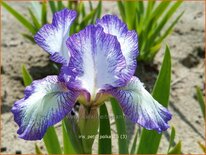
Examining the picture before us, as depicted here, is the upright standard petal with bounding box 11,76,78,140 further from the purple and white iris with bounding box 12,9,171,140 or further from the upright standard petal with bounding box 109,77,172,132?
the upright standard petal with bounding box 109,77,172,132

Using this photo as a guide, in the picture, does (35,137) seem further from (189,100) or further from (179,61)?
(179,61)

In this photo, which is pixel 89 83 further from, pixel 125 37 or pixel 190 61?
pixel 190 61

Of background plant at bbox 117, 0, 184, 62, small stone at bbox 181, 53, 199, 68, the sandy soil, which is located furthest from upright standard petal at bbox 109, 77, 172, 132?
small stone at bbox 181, 53, 199, 68

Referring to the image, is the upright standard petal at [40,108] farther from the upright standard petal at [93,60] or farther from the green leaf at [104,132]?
the green leaf at [104,132]

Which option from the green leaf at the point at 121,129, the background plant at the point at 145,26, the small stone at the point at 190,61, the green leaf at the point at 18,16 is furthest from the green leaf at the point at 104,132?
the small stone at the point at 190,61

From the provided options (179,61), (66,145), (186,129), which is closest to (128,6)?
(179,61)

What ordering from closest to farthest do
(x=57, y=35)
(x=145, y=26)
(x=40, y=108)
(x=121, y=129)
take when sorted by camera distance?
(x=40, y=108) → (x=57, y=35) → (x=121, y=129) → (x=145, y=26)

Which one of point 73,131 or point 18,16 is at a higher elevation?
point 18,16

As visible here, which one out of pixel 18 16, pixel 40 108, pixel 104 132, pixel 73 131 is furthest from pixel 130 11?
pixel 40 108
